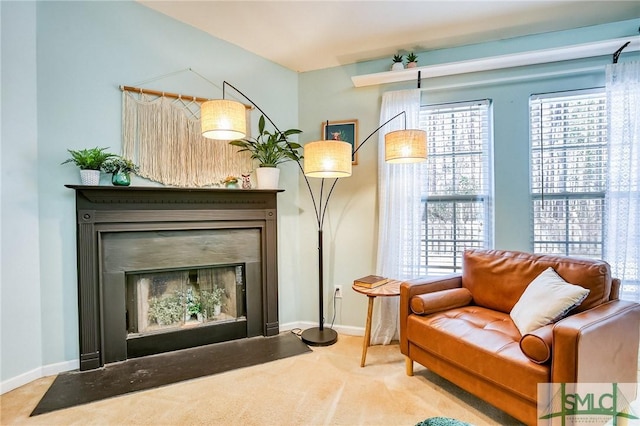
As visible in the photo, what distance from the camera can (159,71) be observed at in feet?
8.39

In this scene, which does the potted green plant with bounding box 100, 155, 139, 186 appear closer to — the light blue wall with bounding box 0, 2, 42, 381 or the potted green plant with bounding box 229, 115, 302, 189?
the light blue wall with bounding box 0, 2, 42, 381

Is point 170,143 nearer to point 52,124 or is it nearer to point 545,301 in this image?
point 52,124

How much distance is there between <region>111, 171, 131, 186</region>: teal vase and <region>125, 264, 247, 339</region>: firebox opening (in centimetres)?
74

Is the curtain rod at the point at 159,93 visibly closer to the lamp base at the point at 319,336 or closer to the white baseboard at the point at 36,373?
the white baseboard at the point at 36,373

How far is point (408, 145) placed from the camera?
7.14 ft

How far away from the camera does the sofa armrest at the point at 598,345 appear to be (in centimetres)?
138

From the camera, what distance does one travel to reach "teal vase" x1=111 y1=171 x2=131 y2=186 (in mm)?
2279

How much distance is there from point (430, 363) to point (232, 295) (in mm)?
1817

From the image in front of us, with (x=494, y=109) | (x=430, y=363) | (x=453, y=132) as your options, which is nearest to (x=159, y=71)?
(x=453, y=132)

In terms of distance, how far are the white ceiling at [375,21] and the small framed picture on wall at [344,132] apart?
2.11ft

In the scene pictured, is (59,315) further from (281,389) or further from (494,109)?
(494,109)

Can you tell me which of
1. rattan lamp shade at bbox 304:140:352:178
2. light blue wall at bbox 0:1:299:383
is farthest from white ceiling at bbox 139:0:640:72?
rattan lamp shade at bbox 304:140:352:178

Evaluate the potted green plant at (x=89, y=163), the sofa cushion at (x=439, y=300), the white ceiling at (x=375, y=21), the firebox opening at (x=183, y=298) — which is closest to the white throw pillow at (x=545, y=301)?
the sofa cushion at (x=439, y=300)

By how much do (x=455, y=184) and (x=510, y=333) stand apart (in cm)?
139
